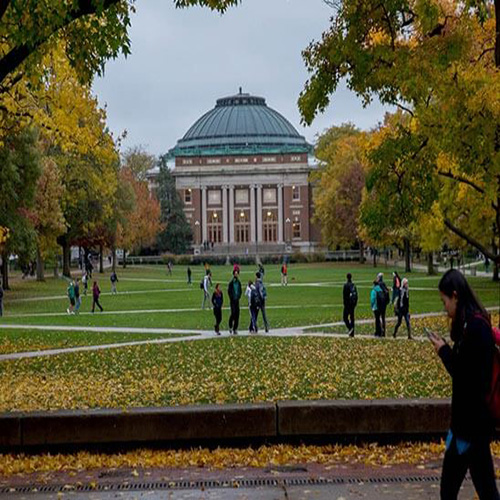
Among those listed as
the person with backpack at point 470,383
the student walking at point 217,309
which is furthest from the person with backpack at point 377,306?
the person with backpack at point 470,383

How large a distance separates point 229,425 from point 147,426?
85 centimetres

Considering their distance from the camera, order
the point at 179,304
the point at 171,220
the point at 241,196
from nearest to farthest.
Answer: the point at 179,304 < the point at 171,220 < the point at 241,196

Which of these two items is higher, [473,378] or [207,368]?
[473,378]

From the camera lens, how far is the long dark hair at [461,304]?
5309mm

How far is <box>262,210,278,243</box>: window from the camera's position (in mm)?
127250

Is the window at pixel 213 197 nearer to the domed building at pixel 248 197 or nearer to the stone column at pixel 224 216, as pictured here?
the domed building at pixel 248 197

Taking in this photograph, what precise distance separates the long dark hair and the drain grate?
2546mm

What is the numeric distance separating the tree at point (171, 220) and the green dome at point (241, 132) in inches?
664

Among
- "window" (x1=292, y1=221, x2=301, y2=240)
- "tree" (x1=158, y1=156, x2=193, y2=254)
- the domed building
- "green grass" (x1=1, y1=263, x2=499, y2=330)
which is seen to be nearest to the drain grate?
"green grass" (x1=1, y1=263, x2=499, y2=330)

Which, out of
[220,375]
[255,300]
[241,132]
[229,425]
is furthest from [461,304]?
[241,132]

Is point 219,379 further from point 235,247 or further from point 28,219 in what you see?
point 235,247

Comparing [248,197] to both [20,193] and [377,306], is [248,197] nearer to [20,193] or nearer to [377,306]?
[20,193]

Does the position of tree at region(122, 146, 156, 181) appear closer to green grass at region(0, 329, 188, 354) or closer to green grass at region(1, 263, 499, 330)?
green grass at region(1, 263, 499, 330)

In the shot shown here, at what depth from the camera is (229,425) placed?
28.4 ft
